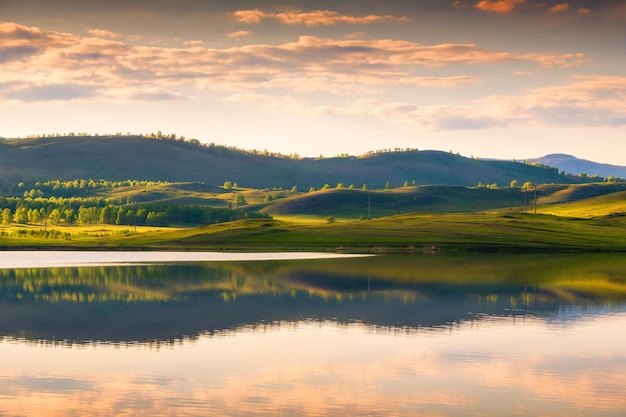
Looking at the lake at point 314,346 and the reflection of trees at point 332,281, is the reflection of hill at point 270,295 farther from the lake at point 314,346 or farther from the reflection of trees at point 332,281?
the lake at point 314,346

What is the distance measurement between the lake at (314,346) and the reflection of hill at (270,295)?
0.23 meters

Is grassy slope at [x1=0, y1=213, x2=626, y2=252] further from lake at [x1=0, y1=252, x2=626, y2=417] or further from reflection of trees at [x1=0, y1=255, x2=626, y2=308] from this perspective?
lake at [x1=0, y1=252, x2=626, y2=417]

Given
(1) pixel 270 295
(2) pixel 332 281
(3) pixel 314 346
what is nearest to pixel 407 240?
(2) pixel 332 281

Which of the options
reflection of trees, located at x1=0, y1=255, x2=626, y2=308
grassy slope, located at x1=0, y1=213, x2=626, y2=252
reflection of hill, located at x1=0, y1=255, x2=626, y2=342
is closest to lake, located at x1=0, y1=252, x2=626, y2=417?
reflection of hill, located at x1=0, y1=255, x2=626, y2=342

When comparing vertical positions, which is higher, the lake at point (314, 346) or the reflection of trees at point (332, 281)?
the lake at point (314, 346)

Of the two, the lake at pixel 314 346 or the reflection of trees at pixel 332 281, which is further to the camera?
the reflection of trees at pixel 332 281

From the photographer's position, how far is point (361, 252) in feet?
542

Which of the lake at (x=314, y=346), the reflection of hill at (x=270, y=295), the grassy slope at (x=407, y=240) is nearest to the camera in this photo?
the lake at (x=314, y=346)

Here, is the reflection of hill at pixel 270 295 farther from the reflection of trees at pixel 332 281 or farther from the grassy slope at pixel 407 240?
the grassy slope at pixel 407 240

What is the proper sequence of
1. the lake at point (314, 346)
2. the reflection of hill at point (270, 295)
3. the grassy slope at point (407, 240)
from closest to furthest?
1. the lake at point (314, 346)
2. the reflection of hill at point (270, 295)
3. the grassy slope at point (407, 240)

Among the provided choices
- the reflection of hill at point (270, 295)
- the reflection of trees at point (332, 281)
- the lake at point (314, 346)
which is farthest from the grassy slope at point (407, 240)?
the lake at point (314, 346)

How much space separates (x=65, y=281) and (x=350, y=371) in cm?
5883

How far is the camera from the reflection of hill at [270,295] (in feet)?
194

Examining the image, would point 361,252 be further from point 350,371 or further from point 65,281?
point 350,371
